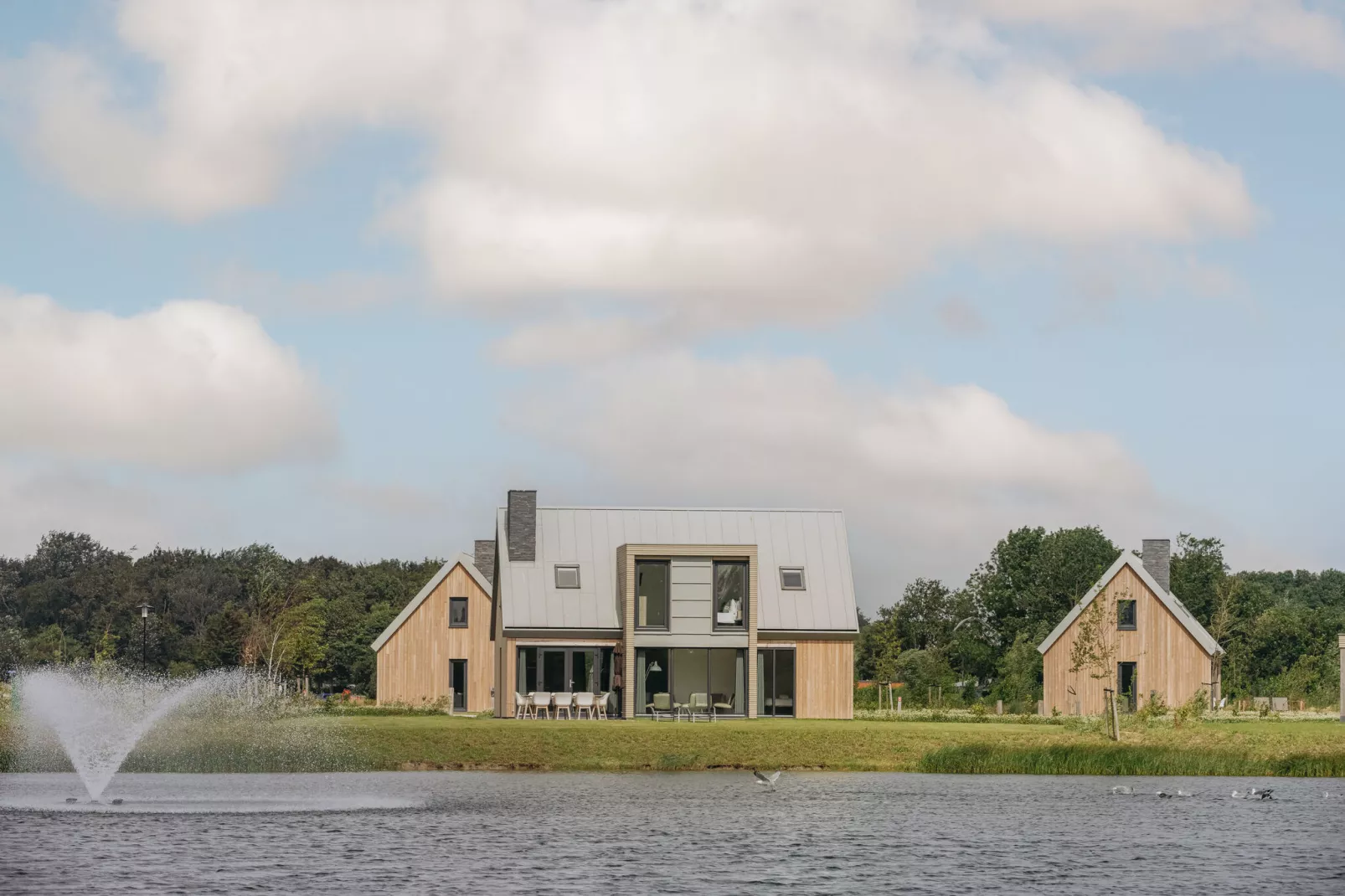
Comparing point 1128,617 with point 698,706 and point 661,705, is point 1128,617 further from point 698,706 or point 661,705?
point 661,705

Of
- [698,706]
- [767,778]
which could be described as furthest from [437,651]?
[767,778]

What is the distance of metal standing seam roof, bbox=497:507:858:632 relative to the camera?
55.2m

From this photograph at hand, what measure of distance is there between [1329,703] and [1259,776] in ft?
99.6

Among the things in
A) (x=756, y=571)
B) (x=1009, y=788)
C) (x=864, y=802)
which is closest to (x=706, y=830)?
(x=864, y=802)

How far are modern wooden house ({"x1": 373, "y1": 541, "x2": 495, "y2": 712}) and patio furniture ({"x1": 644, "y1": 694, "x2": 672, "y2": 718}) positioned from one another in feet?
36.8

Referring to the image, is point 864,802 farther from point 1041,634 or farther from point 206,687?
point 1041,634

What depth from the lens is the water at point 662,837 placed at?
75.3 feet

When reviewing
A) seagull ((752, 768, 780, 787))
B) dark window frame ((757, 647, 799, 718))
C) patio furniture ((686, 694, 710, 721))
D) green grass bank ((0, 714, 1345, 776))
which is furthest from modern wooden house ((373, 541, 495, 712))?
seagull ((752, 768, 780, 787))

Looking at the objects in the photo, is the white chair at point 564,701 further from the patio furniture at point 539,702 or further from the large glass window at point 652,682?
the large glass window at point 652,682

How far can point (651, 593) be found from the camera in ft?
179

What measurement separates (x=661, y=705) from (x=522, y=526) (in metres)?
7.60

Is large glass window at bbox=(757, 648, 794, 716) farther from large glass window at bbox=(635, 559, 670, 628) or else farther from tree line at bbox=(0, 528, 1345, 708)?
tree line at bbox=(0, 528, 1345, 708)

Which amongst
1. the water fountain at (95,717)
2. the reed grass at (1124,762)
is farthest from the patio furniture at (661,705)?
the reed grass at (1124,762)

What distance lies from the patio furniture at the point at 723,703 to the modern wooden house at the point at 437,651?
11479 mm
